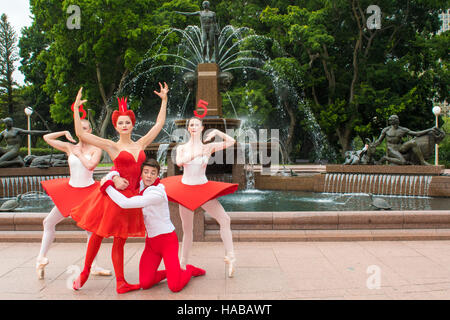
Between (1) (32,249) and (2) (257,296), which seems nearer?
(2) (257,296)

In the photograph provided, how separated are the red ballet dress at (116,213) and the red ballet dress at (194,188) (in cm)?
50

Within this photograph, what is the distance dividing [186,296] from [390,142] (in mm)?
10569

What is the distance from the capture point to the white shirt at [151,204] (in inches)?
159

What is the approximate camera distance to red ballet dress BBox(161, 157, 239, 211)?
4570 millimetres

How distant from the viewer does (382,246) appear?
6129 mm

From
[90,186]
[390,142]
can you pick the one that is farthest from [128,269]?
[390,142]

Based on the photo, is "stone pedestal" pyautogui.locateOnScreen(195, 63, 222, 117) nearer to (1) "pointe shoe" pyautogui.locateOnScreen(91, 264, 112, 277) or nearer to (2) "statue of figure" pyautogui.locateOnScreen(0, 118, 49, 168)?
(2) "statue of figure" pyautogui.locateOnScreen(0, 118, 49, 168)

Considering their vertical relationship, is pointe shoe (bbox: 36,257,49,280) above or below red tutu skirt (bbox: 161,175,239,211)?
below

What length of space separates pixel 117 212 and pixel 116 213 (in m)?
0.01

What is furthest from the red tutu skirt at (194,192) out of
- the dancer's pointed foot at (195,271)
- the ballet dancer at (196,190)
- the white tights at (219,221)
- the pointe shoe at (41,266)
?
the pointe shoe at (41,266)

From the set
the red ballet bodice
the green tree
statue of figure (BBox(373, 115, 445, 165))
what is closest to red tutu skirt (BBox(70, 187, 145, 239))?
the red ballet bodice

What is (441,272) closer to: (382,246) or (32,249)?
(382,246)

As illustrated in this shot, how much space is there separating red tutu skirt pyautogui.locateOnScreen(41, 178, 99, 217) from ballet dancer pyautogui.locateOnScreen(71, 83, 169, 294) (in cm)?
35

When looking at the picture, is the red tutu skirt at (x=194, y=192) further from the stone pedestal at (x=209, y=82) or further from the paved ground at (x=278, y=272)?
the stone pedestal at (x=209, y=82)
